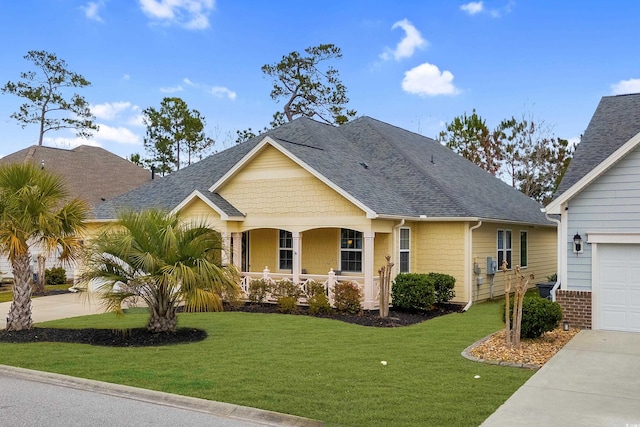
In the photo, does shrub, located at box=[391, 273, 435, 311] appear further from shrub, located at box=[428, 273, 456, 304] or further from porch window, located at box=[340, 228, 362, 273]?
porch window, located at box=[340, 228, 362, 273]

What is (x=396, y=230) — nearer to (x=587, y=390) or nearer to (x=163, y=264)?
(x=163, y=264)

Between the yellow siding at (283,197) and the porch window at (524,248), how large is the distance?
9.56 m

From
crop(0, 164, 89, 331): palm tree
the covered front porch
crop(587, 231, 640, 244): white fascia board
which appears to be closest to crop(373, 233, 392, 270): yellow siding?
the covered front porch

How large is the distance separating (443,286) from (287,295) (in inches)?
184

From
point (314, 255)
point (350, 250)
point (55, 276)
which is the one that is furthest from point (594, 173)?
point (55, 276)

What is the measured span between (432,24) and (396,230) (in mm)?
10864

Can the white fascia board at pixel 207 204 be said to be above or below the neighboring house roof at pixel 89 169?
below

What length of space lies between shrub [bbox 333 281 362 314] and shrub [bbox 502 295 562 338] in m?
5.60

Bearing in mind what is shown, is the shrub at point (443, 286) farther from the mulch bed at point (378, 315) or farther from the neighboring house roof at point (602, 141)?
the neighboring house roof at point (602, 141)

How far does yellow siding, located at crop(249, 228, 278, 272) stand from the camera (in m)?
20.4

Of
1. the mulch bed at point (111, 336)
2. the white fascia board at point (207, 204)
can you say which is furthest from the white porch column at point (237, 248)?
the mulch bed at point (111, 336)

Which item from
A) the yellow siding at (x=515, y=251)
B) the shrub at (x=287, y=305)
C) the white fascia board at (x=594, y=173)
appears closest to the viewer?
the white fascia board at (x=594, y=173)

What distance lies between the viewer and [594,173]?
12602 mm

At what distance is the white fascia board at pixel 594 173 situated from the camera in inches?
480
